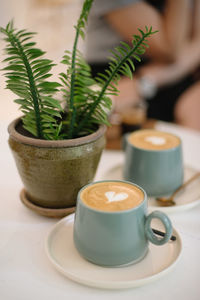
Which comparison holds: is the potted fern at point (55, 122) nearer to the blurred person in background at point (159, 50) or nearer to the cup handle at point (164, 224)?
the cup handle at point (164, 224)

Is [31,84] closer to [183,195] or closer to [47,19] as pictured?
[183,195]

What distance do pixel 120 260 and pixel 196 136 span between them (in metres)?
0.60

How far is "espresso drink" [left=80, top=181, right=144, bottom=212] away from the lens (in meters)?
0.44

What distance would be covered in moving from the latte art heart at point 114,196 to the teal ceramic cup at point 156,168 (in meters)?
0.16

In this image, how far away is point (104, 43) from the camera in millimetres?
1696

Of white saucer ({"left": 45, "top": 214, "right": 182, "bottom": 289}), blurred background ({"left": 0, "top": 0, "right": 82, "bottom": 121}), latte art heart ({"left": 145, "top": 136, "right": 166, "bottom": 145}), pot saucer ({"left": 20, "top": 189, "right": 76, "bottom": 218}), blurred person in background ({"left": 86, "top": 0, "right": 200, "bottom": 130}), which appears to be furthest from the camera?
blurred person in background ({"left": 86, "top": 0, "right": 200, "bottom": 130})

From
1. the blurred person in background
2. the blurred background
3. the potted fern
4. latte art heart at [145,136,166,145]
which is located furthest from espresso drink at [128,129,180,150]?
Result: the blurred person in background

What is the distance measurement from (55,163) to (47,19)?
0.93 metres

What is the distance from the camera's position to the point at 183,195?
65cm

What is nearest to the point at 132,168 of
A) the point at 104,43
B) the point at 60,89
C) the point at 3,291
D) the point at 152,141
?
the point at 152,141

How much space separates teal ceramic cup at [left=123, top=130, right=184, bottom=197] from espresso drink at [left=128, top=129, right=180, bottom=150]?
1 centimetres

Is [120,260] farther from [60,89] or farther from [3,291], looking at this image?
[60,89]

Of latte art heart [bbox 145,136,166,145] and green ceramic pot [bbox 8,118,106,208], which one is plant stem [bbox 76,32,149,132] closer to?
green ceramic pot [bbox 8,118,106,208]

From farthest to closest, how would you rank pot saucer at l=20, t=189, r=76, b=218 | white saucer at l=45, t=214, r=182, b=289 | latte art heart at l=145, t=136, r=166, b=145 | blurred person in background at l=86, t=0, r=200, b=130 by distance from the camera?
blurred person in background at l=86, t=0, r=200, b=130 → latte art heart at l=145, t=136, r=166, b=145 → pot saucer at l=20, t=189, r=76, b=218 → white saucer at l=45, t=214, r=182, b=289
